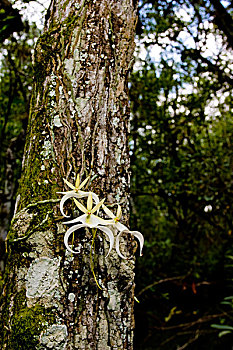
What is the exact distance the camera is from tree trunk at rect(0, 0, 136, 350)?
2.45 ft

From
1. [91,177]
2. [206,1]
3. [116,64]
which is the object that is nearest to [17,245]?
[91,177]

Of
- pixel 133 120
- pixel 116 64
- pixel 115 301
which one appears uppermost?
pixel 133 120

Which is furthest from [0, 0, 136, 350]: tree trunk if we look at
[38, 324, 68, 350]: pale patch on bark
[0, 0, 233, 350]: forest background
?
[0, 0, 233, 350]: forest background

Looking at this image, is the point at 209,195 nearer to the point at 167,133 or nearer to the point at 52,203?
the point at 167,133

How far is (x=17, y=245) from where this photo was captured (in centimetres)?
81

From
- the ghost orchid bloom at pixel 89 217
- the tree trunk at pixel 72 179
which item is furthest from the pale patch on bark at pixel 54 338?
the ghost orchid bloom at pixel 89 217

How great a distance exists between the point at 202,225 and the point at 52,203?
338 centimetres

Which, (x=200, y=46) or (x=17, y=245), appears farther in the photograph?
(x=200, y=46)

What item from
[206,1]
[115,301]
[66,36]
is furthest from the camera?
[206,1]

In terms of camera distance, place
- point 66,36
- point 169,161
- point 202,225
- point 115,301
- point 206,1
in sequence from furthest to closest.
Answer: point 202,225 → point 169,161 → point 206,1 → point 66,36 → point 115,301

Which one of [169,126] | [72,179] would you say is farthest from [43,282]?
[169,126]

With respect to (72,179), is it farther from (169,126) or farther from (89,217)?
(169,126)

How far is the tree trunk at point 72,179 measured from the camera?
75 centimetres

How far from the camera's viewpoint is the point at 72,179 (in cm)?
84
